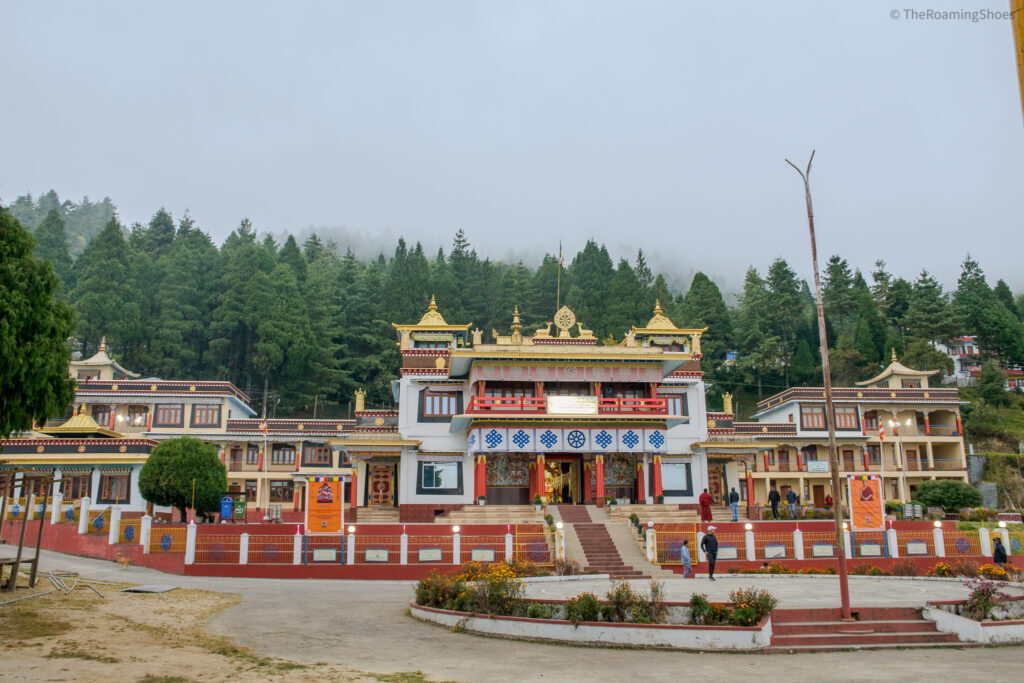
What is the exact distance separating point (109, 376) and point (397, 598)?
42.8 meters

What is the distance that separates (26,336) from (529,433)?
23.1 metres

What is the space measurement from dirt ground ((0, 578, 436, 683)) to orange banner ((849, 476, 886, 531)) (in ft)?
65.1

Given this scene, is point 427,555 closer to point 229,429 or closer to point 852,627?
point 852,627

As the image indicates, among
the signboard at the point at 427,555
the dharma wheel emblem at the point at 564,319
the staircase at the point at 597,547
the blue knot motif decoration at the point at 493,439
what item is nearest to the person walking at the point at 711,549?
the staircase at the point at 597,547

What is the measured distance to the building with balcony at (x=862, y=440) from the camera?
176ft

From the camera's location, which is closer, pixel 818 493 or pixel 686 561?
pixel 686 561

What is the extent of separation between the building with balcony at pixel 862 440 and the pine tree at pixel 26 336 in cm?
4343

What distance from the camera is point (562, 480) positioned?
39.9 metres

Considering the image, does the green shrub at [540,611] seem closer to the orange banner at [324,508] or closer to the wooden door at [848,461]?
the orange banner at [324,508]

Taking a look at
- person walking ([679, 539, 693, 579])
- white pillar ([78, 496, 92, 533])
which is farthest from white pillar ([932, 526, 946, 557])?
white pillar ([78, 496, 92, 533])

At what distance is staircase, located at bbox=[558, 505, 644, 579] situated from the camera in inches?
1001

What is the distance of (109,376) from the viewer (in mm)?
55094

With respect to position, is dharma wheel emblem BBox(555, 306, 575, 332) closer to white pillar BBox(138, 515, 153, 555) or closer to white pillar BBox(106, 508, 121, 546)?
white pillar BBox(138, 515, 153, 555)

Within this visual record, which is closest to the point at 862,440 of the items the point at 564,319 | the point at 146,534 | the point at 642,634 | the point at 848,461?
the point at 848,461
